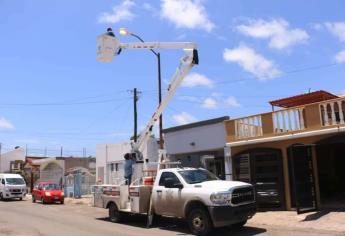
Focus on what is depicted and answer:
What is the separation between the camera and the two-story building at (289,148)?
16531 mm

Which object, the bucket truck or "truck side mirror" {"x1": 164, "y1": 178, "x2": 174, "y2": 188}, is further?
"truck side mirror" {"x1": 164, "y1": 178, "x2": 174, "y2": 188}

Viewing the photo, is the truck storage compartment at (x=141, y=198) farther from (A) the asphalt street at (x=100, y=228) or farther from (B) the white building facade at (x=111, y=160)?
(B) the white building facade at (x=111, y=160)

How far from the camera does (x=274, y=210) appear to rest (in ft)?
60.7

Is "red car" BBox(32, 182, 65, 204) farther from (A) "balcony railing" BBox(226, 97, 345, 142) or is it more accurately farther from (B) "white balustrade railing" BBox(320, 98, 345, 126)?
(B) "white balustrade railing" BBox(320, 98, 345, 126)

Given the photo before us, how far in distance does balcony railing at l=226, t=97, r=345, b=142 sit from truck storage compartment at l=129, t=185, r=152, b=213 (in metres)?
5.50

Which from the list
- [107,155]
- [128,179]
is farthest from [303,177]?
[107,155]

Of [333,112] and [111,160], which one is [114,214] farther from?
[111,160]

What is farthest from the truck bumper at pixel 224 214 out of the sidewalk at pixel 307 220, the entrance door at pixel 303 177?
the entrance door at pixel 303 177

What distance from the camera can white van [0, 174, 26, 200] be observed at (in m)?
34.2

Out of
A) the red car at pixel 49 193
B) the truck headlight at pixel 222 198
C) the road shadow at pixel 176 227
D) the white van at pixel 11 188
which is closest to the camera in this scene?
the truck headlight at pixel 222 198

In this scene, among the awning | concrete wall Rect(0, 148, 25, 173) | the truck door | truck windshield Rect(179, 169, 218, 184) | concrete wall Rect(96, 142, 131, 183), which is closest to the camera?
the truck door

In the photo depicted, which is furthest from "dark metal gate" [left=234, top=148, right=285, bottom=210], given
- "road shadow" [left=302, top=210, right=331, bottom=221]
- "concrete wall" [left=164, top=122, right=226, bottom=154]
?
"concrete wall" [left=164, top=122, right=226, bottom=154]

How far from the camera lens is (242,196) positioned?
13.6m

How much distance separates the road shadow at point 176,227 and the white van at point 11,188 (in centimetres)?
1732
